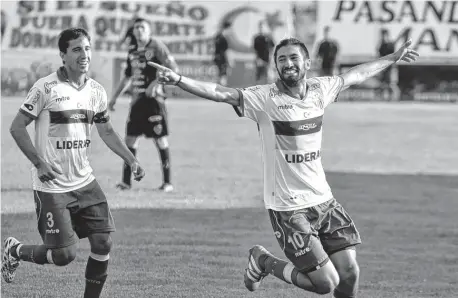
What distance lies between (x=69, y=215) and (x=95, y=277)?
52cm

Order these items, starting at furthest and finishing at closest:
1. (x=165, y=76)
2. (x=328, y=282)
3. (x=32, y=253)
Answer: (x=32, y=253), (x=328, y=282), (x=165, y=76)

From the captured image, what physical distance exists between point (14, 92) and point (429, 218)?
2285cm

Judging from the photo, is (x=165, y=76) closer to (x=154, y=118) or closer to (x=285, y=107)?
(x=285, y=107)

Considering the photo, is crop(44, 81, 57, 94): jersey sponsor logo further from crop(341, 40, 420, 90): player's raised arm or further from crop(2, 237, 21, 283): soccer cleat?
crop(341, 40, 420, 90): player's raised arm

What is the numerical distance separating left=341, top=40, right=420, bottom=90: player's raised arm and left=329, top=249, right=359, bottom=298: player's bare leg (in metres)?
1.38

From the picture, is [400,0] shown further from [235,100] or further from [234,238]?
[235,100]

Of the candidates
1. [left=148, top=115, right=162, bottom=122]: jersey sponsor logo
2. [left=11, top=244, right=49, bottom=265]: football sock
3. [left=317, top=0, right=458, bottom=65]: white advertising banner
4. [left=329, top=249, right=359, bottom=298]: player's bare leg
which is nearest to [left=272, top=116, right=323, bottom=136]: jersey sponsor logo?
[left=329, top=249, right=359, bottom=298]: player's bare leg

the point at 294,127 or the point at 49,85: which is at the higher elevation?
the point at 49,85

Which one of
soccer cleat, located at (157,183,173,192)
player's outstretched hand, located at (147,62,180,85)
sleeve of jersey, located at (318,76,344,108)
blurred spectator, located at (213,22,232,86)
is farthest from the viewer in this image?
blurred spectator, located at (213,22,232,86)

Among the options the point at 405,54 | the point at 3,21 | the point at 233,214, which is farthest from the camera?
the point at 3,21

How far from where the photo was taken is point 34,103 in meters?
7.99

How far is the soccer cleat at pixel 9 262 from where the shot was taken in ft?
28.5

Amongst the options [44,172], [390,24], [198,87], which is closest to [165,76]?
[198,87]

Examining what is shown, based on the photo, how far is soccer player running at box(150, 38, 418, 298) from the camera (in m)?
7.59
